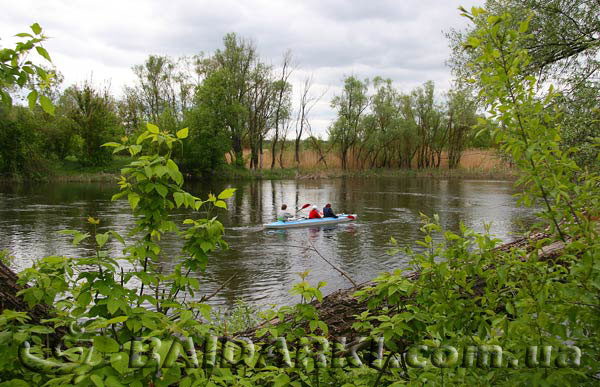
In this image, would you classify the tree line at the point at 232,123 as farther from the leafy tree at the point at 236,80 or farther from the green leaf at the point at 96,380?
the green leaf at the point at 96,380

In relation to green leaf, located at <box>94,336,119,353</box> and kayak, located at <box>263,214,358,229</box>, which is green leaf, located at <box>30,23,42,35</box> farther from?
kayak, located at <box>263,214,358,229</box>

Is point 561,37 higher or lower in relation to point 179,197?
higher

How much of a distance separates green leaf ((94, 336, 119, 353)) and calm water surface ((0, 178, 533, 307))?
2.36 meters

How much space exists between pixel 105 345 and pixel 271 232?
16.1 m

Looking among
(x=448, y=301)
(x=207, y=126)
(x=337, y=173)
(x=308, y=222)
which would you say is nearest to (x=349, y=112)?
(x=337, y=173)

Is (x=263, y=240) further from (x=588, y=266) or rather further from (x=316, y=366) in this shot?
(x=588, y=266)

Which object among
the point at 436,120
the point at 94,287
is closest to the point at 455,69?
the point at 94,287

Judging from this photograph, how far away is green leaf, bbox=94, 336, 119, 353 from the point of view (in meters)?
2.09

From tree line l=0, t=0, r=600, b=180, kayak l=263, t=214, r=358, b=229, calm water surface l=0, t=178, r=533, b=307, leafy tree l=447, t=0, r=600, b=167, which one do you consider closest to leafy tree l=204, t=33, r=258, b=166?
tree line l=0, t=0, r=600, b=180

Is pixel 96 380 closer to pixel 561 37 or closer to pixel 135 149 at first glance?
pixel 135 149

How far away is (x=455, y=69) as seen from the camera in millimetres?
13531

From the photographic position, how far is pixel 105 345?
2.12 meters

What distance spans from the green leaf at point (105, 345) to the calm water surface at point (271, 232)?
2.36m

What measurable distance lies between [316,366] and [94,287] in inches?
59.5
